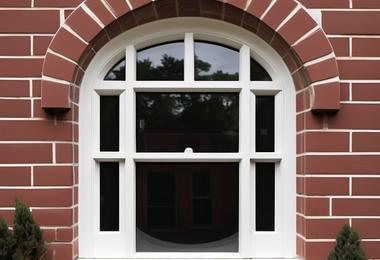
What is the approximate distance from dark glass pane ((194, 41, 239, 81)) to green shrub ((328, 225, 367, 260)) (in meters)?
1.07

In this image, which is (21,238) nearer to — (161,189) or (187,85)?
(161,189)

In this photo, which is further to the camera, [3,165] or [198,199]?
[198,199]

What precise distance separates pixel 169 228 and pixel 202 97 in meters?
0.82

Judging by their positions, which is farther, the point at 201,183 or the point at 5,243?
the point at 201,183

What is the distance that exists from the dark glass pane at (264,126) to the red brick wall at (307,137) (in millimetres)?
242

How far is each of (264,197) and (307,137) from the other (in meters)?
0.47

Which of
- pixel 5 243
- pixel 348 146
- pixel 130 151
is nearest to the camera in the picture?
pixel 5 243

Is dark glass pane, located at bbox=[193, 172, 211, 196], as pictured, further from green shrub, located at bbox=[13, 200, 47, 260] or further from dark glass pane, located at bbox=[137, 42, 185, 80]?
green shrub, located at bbox=[13, 200, 47, 260]

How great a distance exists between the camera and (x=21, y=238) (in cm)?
244

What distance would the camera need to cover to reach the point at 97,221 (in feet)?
9.00

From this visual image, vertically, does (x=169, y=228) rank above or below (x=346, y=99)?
below

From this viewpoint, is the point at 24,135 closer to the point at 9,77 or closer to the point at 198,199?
the point at 9,77

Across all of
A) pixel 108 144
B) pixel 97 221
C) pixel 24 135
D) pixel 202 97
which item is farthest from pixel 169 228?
pixel 24 135

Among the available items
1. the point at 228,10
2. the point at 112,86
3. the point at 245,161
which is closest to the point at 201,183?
the point at 245,161
